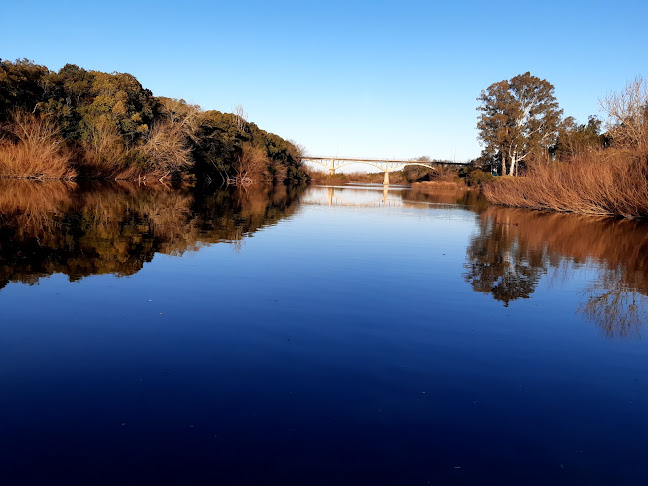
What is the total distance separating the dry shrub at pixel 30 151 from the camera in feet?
122

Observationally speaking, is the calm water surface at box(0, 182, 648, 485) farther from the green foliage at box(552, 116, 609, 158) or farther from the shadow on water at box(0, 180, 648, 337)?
the green foliage at box(552, 116, 609, 158)

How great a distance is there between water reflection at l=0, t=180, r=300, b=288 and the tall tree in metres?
60.2

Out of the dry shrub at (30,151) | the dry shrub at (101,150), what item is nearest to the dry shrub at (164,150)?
the dry shrub at (101,150)

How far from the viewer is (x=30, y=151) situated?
37.5m

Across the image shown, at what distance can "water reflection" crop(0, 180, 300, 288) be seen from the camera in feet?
32.3

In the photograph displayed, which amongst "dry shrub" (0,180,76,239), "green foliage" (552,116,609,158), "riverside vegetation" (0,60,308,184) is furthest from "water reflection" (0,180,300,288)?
"green foliage" (552,116,609,158)

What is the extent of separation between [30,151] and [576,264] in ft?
132

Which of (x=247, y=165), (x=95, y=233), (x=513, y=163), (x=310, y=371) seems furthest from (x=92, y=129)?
(x=513, y=163)

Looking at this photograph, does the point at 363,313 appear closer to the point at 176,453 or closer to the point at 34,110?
the point at 176,453

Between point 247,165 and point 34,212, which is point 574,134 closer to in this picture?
point 247,165

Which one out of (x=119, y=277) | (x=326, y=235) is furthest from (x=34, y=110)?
(x=119, y=277)

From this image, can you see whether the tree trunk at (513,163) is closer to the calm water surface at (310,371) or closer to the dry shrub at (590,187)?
the dry shrub at (590,187)

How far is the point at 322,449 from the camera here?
3.79 metres

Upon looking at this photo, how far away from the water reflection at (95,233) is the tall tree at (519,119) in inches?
2372
